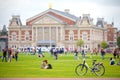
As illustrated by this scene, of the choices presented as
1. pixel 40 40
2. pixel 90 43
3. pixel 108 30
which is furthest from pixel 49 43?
pixel 108 30

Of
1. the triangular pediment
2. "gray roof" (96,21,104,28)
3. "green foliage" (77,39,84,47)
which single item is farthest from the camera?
"gray roof" (96,21,104,28)

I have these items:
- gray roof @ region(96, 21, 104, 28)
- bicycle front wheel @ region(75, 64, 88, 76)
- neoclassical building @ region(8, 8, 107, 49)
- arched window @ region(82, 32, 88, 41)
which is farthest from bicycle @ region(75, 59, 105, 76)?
gray roof @ region(96, 21, 104, 28)

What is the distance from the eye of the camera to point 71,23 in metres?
82.1

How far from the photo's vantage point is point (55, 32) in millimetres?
80875

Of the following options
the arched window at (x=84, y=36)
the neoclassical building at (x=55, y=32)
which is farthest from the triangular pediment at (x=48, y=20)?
the arched window at (x=84, y=36)

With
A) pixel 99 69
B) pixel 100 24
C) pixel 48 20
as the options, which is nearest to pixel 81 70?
pixel 99 69

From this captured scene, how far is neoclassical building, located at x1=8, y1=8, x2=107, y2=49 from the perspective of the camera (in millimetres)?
79875

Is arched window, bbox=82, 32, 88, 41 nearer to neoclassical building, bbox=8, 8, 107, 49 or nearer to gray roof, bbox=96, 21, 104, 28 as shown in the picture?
neoclassical building, bbox=8, 8, 107, 49

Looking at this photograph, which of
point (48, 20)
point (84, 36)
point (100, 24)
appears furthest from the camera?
point (100, 24)

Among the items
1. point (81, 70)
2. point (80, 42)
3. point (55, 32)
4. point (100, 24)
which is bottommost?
point (81, 70)

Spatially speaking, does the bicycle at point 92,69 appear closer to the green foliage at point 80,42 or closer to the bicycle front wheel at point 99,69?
the bicycle front wheel at point 99,69

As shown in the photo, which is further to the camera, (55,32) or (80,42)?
(55,32)

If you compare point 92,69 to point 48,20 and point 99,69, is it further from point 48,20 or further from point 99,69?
point 48,20

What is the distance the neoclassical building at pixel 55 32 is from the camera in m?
79.9
